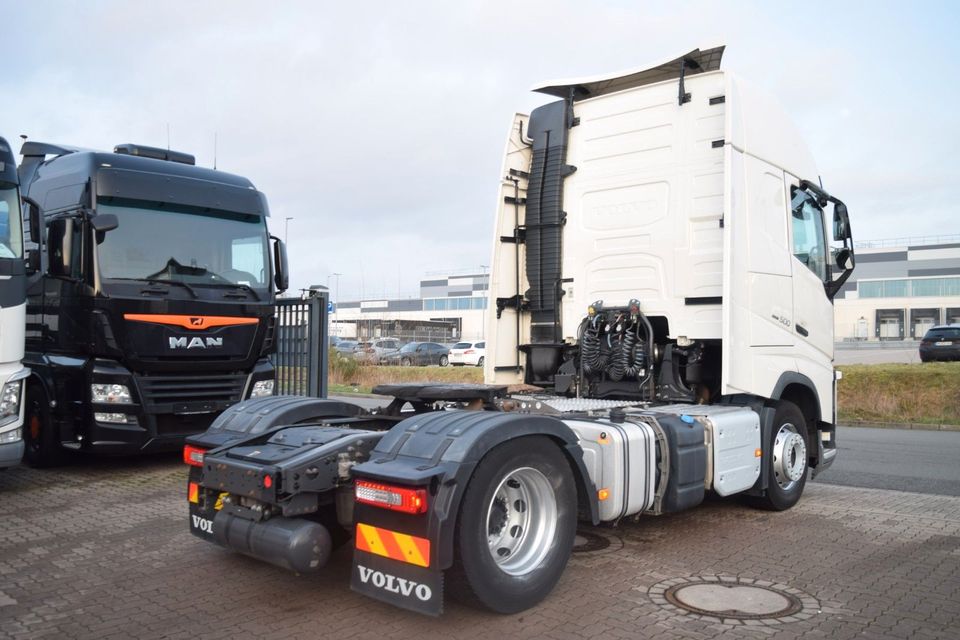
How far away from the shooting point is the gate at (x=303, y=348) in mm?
10617

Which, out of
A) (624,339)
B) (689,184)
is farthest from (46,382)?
(689,184)

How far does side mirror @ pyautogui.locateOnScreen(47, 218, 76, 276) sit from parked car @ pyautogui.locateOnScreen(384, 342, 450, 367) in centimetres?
2247

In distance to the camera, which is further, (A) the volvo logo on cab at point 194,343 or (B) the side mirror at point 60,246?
(A) the volvo logo on cab at point 194,343

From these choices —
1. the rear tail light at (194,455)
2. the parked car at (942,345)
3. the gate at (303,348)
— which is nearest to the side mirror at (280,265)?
the gate at (303,348)

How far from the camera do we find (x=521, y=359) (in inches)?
321

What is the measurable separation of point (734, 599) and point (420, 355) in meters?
32.5

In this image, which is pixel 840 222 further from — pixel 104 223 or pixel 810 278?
pixel 104 223

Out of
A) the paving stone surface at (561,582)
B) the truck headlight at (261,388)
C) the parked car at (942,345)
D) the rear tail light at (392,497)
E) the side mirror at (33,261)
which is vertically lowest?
the paving stone surface at (561,582)

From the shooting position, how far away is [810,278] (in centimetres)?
763

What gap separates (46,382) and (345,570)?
208 inches

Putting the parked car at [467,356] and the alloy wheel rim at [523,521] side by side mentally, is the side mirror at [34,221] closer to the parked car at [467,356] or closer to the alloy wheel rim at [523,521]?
the alloy wheel rim at [523,521]

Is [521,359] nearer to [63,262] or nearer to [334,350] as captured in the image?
[63,262]

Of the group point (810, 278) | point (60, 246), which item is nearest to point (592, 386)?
point (810, 278)

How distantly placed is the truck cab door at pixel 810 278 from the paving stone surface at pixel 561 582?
1.51m
